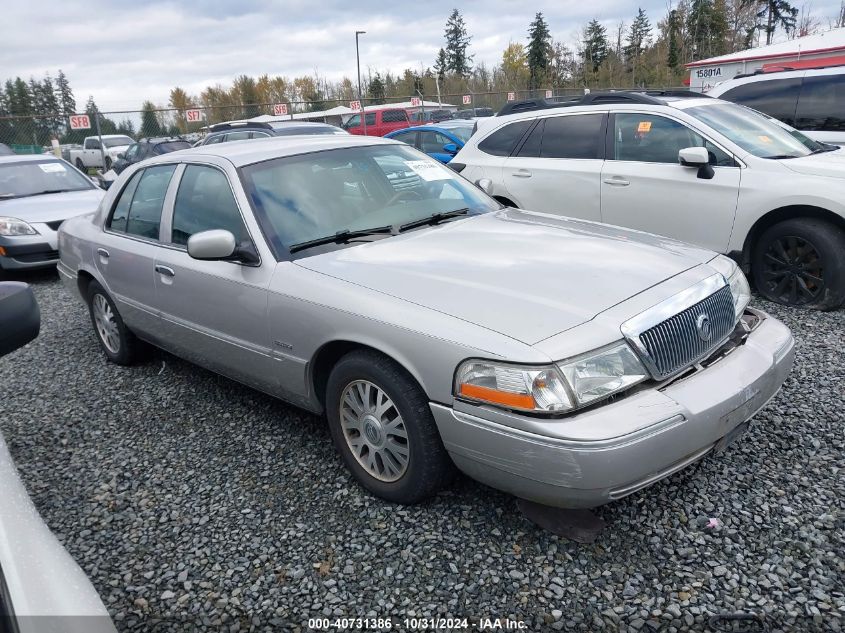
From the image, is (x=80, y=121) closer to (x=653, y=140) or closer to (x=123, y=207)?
(x=123, y=207)

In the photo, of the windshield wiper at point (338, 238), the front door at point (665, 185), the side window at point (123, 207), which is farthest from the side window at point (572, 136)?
the side window at point (123, 207)

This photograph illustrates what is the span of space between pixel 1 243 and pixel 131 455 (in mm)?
5607

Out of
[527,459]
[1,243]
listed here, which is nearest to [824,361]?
[527,459]

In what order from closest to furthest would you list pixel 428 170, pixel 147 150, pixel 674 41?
1. pixel 428 170
2. pixel 147 150
3. pixel 674 41

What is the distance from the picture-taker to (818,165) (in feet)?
17.0

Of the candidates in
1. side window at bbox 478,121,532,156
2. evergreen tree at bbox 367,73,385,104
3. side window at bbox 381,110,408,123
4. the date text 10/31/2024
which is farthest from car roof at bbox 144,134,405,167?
evergreen tree at bbox 367,73,385,104

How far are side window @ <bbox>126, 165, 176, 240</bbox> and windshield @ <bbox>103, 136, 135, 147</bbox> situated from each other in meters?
25.4

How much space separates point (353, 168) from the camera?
12.7ft

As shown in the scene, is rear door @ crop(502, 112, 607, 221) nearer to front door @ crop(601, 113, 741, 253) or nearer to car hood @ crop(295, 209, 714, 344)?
front door @ crop(601, 113, 741, 253)

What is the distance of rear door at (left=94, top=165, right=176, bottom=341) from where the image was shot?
13.8 feet

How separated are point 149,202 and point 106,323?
3.80 ft

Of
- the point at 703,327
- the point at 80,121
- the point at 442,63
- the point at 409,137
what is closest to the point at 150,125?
the point at 80,121

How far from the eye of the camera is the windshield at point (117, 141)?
88.2ft

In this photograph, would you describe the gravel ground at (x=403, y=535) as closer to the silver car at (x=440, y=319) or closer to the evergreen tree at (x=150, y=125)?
the silver car at (x=440, y=319)
